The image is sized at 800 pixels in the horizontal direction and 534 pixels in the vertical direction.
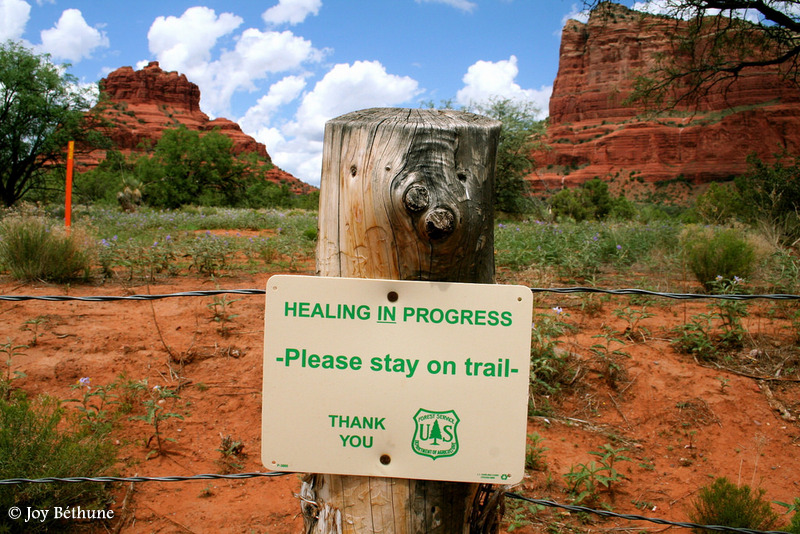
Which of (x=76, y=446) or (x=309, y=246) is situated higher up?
(x=309, y=246)

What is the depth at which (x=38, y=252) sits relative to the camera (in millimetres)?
5371

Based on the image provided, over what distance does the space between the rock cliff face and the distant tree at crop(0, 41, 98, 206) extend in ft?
153

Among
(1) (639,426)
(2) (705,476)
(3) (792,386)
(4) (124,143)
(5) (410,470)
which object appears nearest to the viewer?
(5) (410,470)

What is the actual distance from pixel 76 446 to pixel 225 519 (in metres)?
0.72

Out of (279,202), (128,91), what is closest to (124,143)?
(128,91)

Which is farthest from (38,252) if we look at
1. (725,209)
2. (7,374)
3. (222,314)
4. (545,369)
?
(725,209)

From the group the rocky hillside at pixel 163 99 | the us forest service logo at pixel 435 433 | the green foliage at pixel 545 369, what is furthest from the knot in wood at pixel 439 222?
the rocky hillside at pixel 163 99

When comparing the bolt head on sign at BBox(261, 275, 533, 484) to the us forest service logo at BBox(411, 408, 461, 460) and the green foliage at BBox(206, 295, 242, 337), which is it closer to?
the us forest service logo at BBox(411, 408, 461, 460)

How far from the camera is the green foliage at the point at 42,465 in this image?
2.06 meters

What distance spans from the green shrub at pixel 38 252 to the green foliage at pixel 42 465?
147 inches

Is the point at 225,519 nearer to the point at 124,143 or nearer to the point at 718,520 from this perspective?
the point at 718,520

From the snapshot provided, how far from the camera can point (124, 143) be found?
296ft

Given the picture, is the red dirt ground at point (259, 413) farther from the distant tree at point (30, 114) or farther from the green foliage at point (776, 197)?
the distant tree at point (30, 114)

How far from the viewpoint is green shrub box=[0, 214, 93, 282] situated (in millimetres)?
5379
